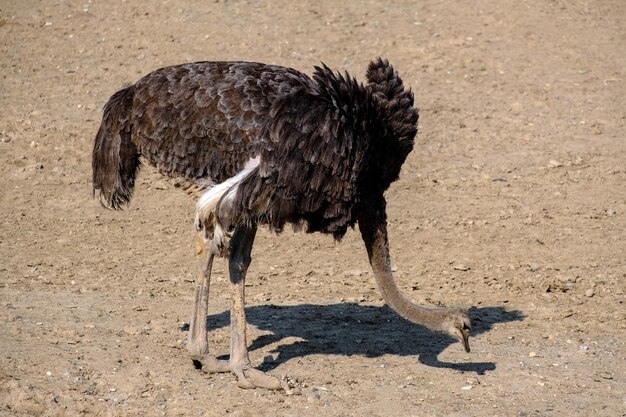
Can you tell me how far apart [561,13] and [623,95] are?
6.20ft

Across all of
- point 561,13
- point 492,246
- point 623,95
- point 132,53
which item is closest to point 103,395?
point 492,246

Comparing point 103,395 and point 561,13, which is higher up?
point 561,13

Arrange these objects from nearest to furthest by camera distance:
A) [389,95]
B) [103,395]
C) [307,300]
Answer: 1. [103,395]
2. [389,95]
3. [307,300]

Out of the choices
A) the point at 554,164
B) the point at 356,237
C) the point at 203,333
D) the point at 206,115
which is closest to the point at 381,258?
the point at 203,333

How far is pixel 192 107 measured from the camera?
22.2 feet

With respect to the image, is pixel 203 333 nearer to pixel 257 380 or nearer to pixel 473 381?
pixel 257 380

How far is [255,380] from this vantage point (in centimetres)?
673

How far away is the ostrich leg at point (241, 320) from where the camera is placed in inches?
264

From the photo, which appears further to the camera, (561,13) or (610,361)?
(561,13)

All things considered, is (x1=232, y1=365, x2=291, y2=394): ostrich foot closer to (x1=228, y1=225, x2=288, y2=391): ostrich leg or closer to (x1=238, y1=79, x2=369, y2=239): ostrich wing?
(x1=228, y1=225, x2=288, y2=391): ostrich leg

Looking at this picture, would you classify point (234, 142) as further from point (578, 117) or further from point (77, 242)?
point (578, 117)

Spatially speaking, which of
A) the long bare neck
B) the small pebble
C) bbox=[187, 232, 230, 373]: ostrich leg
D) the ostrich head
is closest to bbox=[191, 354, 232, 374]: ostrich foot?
bbox=[187, 232, 230, 373]: ostrich leg

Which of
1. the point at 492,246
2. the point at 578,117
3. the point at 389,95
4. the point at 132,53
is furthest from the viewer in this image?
the point at 132,53

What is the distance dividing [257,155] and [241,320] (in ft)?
3.34
